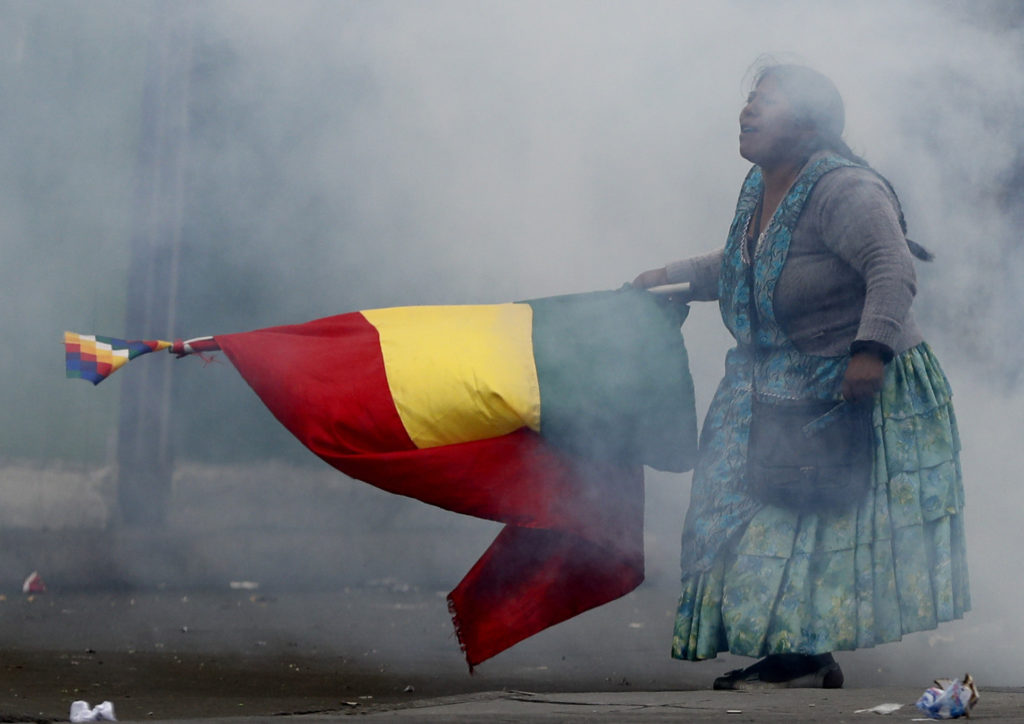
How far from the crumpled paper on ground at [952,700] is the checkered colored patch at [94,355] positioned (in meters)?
1.81

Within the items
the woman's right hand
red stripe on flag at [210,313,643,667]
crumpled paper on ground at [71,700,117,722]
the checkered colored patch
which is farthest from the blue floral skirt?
the checkered colored patch

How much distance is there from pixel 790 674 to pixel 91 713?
1.47 m

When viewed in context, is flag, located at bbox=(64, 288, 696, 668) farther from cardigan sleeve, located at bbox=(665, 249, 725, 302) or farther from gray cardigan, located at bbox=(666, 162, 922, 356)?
gray cardigan, located at bbox=(666, 162, 922, 356)

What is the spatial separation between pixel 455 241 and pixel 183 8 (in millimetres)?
1051

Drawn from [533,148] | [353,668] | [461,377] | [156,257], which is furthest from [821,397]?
[156,257]

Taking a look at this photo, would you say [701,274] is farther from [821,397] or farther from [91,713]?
[91,713]

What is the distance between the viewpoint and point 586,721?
282 cm

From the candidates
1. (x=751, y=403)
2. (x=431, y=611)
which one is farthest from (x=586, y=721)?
(x=431, y=611)

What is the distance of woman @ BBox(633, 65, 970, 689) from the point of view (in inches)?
136

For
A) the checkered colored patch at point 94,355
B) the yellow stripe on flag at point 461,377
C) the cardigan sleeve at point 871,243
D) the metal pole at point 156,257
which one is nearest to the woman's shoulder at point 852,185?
the cardigan sleeve at point 871,243

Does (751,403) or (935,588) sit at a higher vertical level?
(751,403)

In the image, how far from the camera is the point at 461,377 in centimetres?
373

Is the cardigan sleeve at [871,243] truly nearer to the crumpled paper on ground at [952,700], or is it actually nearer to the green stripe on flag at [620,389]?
the green stripe on flag at [620,389]

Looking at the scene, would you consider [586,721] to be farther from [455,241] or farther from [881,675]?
[455,241]
